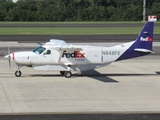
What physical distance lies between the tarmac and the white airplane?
0.57m

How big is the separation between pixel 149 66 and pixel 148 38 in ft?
14.1

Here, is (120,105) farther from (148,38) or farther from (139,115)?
(148,38)

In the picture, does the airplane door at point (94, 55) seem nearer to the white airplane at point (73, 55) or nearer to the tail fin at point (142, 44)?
the white airplane at point (73, 55)

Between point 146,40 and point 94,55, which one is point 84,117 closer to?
point 94,55

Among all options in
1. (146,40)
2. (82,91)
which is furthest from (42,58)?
(146,40)

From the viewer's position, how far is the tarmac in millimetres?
15234

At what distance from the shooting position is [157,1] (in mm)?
106625

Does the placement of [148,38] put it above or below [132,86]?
above

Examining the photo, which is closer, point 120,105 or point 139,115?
point 139,115

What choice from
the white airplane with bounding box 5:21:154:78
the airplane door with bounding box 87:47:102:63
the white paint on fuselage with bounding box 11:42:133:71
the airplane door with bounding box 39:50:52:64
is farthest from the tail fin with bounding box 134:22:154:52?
the airplane door with bounding box 39:50:52:64

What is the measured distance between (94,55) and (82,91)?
4.44 meters

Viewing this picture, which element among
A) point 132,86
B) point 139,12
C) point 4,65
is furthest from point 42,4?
point 132,86

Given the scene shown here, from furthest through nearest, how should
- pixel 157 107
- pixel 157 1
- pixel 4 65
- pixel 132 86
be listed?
pixel 157 1, pixel 4 65, pixel 132 86, pixel 157 107

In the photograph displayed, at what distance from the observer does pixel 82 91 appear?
1864cm
